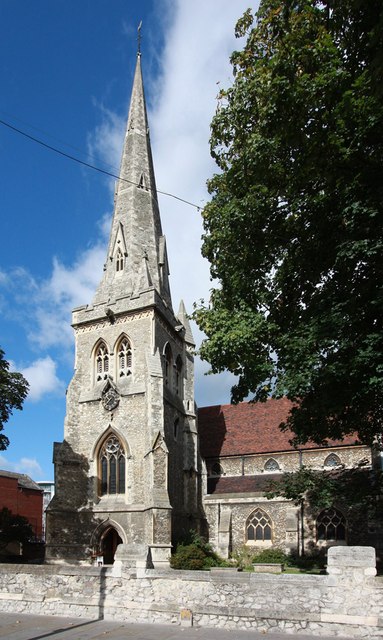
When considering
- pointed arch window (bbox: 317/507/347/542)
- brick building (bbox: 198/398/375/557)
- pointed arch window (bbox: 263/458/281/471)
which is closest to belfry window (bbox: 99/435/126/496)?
brick building (bbox: 198/398/375/557)

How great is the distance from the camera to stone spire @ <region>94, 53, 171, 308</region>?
2753 centimetres

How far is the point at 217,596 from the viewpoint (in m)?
10.3

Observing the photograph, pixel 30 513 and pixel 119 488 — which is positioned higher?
pixel 119 488

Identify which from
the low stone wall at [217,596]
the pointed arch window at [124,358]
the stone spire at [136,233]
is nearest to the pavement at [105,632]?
the low stone wall at [217,596]

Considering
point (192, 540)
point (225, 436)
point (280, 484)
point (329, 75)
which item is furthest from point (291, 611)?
point (225, 436)

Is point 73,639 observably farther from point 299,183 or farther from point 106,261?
point 106,261

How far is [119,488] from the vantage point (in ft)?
75.5

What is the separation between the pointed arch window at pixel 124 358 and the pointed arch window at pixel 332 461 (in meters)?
11.4

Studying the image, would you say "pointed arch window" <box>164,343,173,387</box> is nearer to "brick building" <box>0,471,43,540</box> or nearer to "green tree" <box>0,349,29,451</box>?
"green tree" <box>0,349,29,451</box>

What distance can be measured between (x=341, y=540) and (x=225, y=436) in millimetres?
9276

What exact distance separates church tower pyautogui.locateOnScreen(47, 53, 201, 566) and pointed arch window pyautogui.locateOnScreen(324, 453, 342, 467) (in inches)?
264

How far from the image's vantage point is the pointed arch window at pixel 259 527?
25.6 metres

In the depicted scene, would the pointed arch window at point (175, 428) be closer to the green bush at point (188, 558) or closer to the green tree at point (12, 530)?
the green bush at point (188, 558)

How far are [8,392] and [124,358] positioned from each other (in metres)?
5.79
